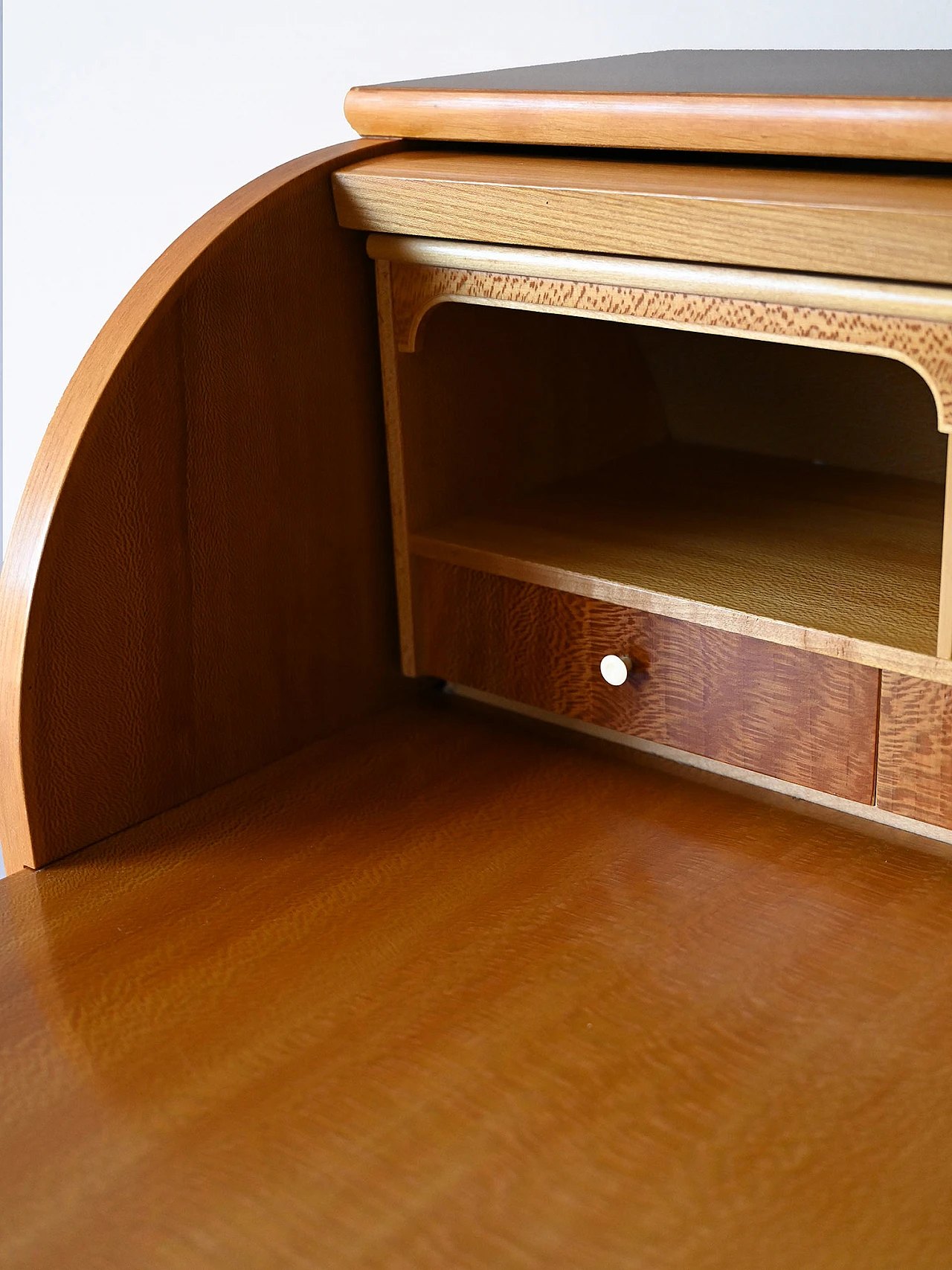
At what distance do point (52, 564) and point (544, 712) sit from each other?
0.36m

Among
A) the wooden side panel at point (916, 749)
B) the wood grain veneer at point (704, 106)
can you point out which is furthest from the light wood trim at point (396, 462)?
the wooden side panel at point (916, 749)

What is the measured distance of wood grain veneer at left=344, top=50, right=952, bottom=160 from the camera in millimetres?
728

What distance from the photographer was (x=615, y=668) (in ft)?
2.97

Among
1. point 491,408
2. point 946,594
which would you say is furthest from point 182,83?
point 946,594

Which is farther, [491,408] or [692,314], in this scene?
[491,408]

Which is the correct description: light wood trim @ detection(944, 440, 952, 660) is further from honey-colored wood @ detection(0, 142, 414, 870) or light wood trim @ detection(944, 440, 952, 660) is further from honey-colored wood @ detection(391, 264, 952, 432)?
honey-colored wood @ detection(0, 142, 414, 870)

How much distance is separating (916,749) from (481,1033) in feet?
0.98

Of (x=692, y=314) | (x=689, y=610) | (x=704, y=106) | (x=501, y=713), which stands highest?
(x=704, y=106)

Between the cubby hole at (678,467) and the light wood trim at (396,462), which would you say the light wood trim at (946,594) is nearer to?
the cubby hole at (678,467)

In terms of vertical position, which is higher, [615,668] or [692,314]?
[692,314]

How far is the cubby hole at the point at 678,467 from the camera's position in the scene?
893 mm

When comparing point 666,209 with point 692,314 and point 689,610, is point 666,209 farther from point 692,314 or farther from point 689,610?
point 689,610

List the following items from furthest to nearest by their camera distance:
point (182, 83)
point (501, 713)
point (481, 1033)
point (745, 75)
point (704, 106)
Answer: point (182, 83) → point (501, 713) → point (745, 75) → point (704, 106) → point (481, 1033)

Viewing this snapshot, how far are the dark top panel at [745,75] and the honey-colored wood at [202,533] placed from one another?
121 mm
